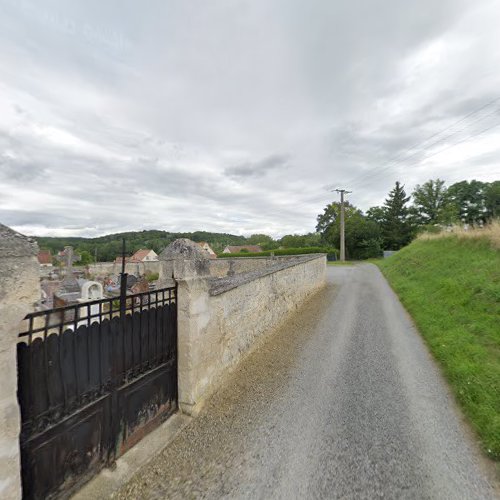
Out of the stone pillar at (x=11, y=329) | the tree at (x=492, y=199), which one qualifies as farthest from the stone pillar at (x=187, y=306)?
the tree at (x=492, y=199)

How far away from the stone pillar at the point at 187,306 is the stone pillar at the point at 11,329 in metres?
1.83

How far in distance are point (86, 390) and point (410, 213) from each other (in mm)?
56441

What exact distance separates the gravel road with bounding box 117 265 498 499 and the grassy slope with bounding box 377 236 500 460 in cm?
26

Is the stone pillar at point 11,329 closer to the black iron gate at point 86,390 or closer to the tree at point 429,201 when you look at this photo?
the black iron gate at point 86,390

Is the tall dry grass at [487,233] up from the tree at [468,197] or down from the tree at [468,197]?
down

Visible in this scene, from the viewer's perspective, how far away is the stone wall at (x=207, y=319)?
3.68m

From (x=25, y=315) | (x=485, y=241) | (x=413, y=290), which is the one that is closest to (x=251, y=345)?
(x=25, y=315)

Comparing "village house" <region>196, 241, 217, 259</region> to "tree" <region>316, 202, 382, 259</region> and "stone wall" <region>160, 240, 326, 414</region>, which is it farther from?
"tree" <region>316, 202, 382, 259</region>

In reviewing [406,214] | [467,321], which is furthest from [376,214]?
[467,321]

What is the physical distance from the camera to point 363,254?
41.7 m

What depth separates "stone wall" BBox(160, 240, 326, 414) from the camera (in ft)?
12.1

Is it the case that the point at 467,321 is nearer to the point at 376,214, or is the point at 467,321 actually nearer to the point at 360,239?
the point at 360,239

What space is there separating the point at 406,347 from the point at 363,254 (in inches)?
1528

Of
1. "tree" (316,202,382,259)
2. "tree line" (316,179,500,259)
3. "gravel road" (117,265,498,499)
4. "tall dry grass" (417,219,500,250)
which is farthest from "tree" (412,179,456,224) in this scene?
"gravel road" (117,265,498,499)
